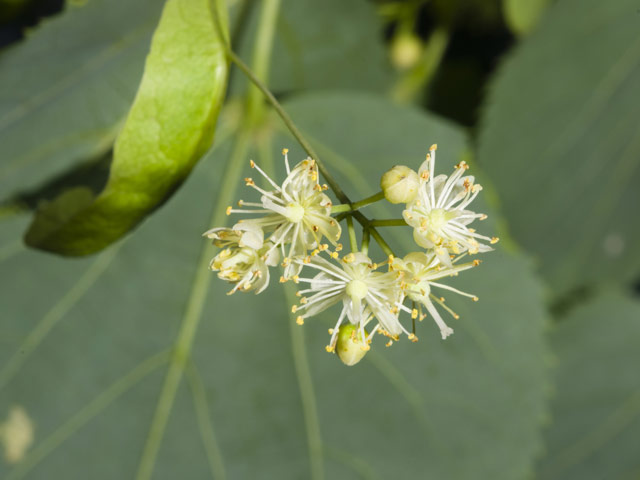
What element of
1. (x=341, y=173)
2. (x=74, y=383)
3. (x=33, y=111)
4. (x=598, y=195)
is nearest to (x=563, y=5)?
(x=598, y=195)

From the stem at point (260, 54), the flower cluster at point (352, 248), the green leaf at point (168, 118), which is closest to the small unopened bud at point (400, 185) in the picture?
the flower cluster at point (352, 248)

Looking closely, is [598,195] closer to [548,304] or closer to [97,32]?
[548,304]

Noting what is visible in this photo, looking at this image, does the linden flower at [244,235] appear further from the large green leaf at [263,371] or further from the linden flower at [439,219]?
the large green leaf at [263,371]

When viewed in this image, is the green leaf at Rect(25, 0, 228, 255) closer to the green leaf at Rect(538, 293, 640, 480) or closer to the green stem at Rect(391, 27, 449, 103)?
the green stem at Rect(391, 27, 449, 103)

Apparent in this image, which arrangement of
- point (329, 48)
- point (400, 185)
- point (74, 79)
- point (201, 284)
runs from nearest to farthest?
point (400, 185) < point (74, 79) < point (201, 284) < point (329, 48)

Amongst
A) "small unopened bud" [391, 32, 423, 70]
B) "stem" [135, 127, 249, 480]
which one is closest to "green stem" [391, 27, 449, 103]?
"small unopened bud" [391, 32, 423, 70]

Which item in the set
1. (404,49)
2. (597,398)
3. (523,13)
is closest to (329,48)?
(404,49)

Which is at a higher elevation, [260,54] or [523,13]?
[260,54]

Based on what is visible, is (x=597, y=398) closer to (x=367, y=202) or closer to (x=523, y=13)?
(x=523, y=13)
